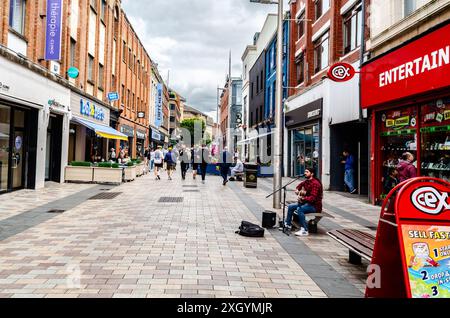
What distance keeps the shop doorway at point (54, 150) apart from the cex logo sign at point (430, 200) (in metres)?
15.9

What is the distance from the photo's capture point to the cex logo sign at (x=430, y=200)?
3570 millimetres

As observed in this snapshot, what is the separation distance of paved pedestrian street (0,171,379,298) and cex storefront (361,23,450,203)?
2.07m

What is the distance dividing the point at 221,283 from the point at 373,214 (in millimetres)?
7155

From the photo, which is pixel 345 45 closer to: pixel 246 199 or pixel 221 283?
pixel 246 199

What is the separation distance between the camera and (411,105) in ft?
35.1

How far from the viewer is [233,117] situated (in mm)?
58312

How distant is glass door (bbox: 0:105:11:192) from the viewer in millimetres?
12445

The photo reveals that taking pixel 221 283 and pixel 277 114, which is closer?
pixel 221 283

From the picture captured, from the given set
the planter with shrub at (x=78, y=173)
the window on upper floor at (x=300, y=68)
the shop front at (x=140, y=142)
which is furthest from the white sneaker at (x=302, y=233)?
the shop front at (x=140, y=142)

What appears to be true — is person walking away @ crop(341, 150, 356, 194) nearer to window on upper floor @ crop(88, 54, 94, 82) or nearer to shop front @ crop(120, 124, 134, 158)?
window on upper floor @ crop(88, 54, 94, 82)

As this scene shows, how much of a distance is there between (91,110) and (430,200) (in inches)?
772

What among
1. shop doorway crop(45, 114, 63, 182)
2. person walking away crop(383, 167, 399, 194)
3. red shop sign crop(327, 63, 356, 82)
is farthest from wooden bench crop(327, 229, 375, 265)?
shop doorway crop(45, 114, 63, 182)

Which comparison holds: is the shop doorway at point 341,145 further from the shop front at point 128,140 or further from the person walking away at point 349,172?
the shop front at point 128,140
